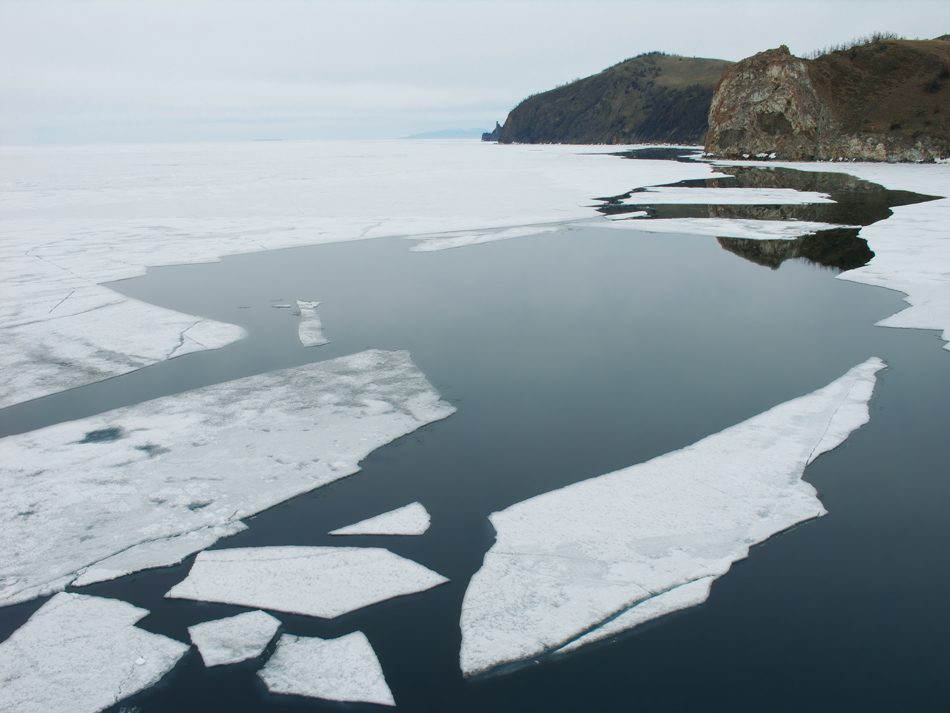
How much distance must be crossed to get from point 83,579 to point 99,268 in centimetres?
623

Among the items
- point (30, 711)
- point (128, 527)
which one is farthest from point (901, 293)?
point (30, 711)

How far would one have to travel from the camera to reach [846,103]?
25703 mm

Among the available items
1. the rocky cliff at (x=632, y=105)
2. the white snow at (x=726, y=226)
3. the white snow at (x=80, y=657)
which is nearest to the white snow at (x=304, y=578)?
the white snow at (x=80, y=657)

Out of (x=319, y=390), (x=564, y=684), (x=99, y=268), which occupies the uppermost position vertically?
(x=99, y=268)

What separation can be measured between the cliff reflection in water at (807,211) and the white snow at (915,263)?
24 centimetres

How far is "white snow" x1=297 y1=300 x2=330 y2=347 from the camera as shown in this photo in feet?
16.2

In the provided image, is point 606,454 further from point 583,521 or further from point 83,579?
point 83,579

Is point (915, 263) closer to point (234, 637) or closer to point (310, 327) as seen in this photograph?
point (310, 327)

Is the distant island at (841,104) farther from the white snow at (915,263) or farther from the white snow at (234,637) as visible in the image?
the white snow at (234,637)

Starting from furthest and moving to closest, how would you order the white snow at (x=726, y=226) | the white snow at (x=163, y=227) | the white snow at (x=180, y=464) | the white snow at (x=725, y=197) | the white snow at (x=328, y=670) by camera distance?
the white snow at (x=725, y=197) → the white snow at (x=726, y=226) → the white snow at (x=163, y=227) → the white snow at (x=180, y=464) → the white snow at (x=328, y=670)

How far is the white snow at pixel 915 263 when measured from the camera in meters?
5.14

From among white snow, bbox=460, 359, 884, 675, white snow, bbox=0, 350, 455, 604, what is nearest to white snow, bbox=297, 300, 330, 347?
white snow, bbox=0, 350, 455, 604

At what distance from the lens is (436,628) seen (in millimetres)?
2084

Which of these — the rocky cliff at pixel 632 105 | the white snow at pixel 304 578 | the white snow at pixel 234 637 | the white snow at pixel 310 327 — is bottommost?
the white snow at pixel 234 637
